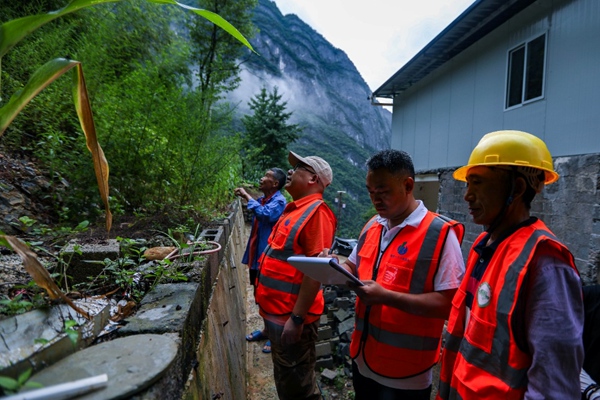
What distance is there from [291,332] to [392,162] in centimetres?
140

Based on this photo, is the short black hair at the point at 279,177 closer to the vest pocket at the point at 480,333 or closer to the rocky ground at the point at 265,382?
the rocky ground at the point at 265,382

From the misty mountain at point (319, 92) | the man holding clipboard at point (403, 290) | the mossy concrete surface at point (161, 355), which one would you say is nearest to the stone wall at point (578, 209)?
the man holding clipboard at point (403, 290)

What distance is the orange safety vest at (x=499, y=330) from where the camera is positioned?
3.64 feet

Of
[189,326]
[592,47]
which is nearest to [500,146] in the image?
[189,326]

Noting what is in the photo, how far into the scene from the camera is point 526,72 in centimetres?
557

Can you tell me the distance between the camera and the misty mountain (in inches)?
2685

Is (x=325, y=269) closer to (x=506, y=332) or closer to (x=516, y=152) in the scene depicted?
(x=506, y=332)

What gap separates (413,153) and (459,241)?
8.39m

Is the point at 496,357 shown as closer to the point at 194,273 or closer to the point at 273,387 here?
the point at 194,273

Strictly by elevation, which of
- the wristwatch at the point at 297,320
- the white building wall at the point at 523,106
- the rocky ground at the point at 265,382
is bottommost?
the rocky ground at the point at 265,382

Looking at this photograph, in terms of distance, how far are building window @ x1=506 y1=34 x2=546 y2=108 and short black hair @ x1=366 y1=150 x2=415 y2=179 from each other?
501 cm

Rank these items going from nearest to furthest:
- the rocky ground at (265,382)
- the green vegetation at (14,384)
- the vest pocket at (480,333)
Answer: the green vegetation at (14,384) < the vest pocket at (480,333) < the rocky ground at (265,382)

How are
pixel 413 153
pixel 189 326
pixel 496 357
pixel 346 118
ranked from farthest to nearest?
pixel 346 118 < pixel 413 153 < pixel 189 326 < pixel 496 357

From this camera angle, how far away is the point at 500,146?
55.1 inches
